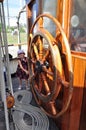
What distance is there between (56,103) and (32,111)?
21.4 inches

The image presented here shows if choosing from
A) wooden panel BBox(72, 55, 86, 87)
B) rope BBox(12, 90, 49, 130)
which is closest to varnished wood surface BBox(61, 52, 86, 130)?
wooden panel BBox(72, 55, 86, 87)

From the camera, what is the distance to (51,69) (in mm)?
1595

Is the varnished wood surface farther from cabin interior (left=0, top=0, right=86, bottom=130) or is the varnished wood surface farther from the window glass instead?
the window glass

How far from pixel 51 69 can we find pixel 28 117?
2.79 ft

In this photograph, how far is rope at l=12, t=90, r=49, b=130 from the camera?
73.0 inches

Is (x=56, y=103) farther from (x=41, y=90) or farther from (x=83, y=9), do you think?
(x=83, y=9)

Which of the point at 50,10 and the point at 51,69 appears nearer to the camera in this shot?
the point at 51,69

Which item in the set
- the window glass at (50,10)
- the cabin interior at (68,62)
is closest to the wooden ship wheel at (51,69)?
the cabin interior at (68,62)

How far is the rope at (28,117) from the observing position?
6.09 ft

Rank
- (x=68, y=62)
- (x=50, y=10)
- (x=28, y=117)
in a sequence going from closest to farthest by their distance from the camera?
(x=68, y=62)
(x=50, y=10)
(x=28, y=117)

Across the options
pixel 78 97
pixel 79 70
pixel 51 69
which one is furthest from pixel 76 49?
pixel 78 97

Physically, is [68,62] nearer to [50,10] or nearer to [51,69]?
[51,69]

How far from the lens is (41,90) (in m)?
1.94

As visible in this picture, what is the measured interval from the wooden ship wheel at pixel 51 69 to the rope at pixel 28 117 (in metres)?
0.13
